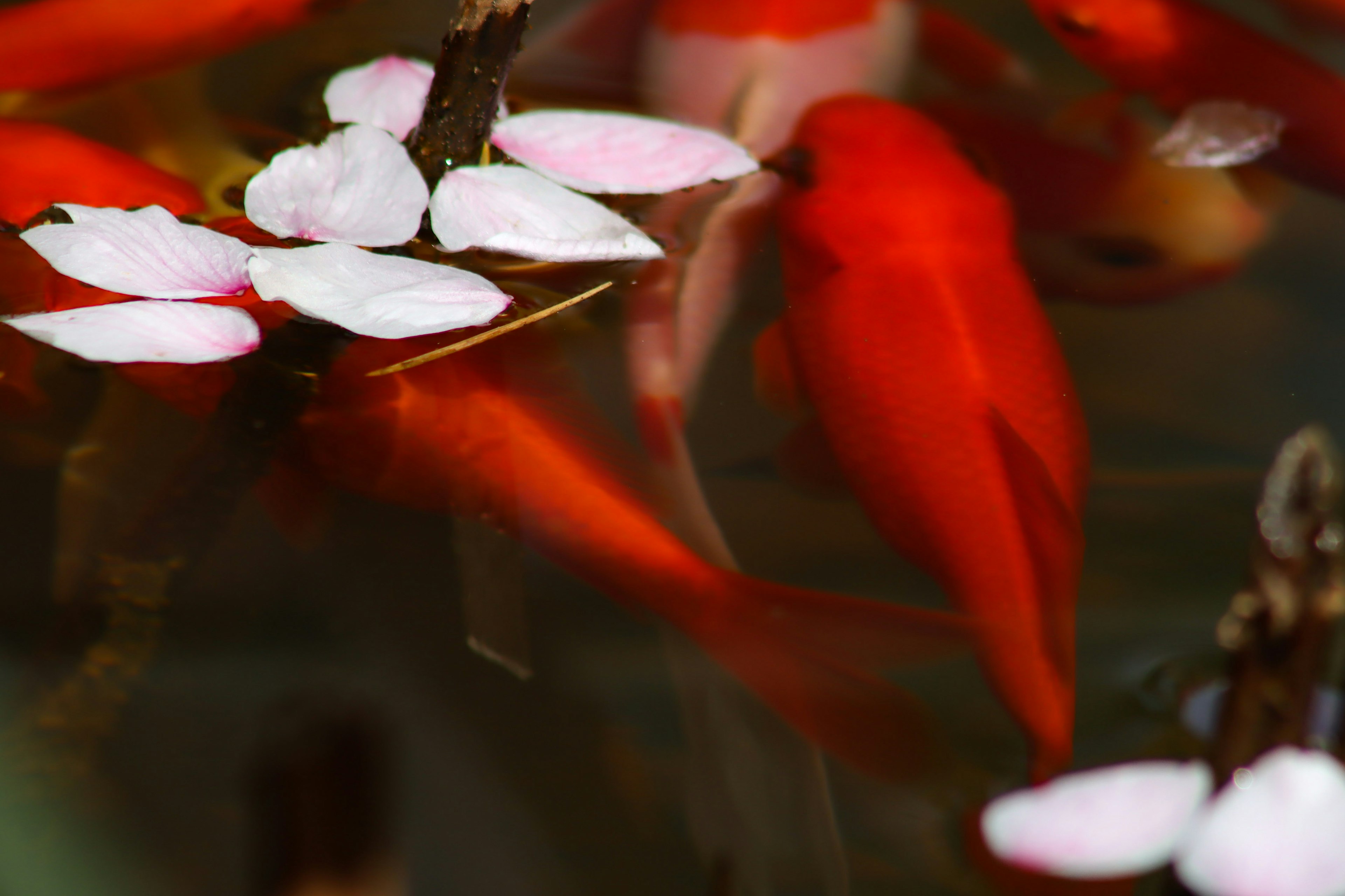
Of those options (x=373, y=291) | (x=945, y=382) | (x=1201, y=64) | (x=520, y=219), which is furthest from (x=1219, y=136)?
(x=373, y=291)

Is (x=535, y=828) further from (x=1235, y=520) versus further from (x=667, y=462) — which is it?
(x=1235, y=520)

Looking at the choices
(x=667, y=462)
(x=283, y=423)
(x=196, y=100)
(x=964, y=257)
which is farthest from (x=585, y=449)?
(x=196, y=100)

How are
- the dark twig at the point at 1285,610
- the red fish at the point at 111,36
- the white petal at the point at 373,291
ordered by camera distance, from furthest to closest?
the red fish at the point at 111,36 → the white petal at the point at 373,291 → the dark twig at the point at 1285,610

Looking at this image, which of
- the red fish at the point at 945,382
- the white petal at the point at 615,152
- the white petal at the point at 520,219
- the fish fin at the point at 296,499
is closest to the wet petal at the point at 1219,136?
the red fish at the point at 945,382

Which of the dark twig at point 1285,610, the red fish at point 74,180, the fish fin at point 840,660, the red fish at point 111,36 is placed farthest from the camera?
the red fish at point 111,36

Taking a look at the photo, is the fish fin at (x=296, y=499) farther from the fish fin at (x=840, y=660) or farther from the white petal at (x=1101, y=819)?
the white petal at (x=1101, y=819)

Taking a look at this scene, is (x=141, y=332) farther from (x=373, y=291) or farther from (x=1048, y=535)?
(x=1048, y=535)

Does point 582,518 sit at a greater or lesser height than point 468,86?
lesser
